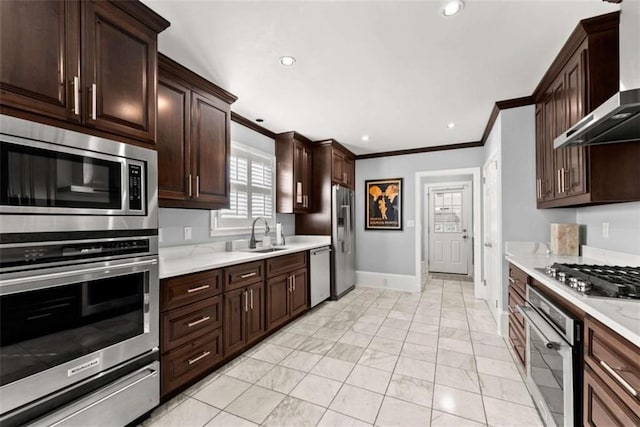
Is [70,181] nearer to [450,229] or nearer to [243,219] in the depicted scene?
[243,219]

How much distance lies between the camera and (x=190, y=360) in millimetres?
2006

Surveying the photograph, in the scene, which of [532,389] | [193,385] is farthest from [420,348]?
[193,385]

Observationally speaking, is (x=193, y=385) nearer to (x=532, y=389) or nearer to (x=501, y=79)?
(x=532, y=389)

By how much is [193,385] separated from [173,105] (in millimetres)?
2173

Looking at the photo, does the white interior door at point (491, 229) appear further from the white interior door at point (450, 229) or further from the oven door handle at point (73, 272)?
the oven door handle at point (73, 272)

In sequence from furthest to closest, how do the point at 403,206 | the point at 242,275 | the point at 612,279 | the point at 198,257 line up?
the point at 403,206 → the point at 198,257 → the point at 242,275 → the point at 612,279

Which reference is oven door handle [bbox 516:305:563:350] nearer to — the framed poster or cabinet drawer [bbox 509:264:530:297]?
cabinet drawer [bbox 509:264:530:297]

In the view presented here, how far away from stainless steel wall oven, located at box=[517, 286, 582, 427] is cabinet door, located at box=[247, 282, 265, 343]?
7.14 feet

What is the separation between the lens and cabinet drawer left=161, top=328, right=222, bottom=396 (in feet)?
6.06

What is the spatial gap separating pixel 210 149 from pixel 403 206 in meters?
3.46

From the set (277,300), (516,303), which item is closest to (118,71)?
(277,300)

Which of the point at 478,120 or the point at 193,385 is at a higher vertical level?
the point at 478,120

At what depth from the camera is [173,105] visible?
2.24 metres

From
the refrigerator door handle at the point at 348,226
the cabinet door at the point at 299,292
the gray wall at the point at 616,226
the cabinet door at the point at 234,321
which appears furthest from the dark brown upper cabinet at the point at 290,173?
the gray wall at the point at 616,226
